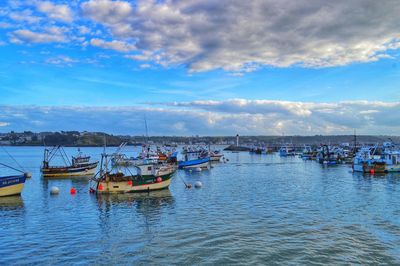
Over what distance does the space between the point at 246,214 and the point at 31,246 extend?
1431 cm

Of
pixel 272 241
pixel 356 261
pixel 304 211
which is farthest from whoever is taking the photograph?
pixel 304 211

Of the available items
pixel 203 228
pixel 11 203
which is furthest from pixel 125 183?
pixel 203 228

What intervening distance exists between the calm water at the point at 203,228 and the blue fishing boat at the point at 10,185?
103cm

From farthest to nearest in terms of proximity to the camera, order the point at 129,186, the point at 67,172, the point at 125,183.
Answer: the point at 67,172 < the point at 129,186 < the point at 125,183

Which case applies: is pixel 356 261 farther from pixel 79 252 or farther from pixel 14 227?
pixel 14 227

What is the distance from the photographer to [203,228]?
74.5ft

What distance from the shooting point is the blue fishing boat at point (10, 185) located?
117ft

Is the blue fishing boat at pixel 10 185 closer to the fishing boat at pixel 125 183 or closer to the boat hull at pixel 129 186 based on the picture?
the fishing boat at pixel 125 183

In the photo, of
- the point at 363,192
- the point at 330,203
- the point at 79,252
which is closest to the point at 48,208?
the point at 79,252

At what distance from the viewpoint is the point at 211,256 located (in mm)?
17422

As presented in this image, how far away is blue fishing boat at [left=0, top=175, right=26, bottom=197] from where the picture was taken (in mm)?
35750

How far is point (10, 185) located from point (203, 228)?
2301 cm

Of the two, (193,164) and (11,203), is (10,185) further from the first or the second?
(193,164)

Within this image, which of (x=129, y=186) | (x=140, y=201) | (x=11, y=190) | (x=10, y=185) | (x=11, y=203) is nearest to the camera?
(x=11, y=203)
